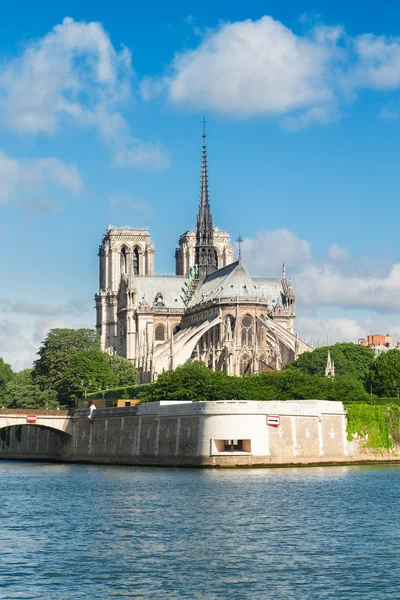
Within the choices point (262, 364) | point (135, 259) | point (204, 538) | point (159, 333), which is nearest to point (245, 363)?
point (262, 364)

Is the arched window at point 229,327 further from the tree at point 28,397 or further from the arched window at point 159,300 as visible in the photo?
the arched window at point 159,300

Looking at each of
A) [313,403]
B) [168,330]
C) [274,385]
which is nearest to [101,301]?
[168,330]

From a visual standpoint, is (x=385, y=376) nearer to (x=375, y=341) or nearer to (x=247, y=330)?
(x=247, y=330)

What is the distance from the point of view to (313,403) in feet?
272

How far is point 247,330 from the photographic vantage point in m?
139

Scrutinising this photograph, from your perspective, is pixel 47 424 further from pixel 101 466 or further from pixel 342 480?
pixel 342 480

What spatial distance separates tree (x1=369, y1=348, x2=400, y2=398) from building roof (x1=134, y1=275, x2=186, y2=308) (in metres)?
46.5

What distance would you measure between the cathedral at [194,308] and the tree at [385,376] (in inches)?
682

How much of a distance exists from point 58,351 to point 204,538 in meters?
92.8

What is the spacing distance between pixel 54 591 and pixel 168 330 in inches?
4875

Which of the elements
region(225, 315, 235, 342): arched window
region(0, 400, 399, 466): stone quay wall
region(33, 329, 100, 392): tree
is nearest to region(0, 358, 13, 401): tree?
region(33, 329, 100, 392): tree

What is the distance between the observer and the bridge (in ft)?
343

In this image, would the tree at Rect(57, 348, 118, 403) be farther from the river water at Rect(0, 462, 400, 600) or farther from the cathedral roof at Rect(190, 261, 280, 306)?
the river water at Rect(0, 462, 400, 600)

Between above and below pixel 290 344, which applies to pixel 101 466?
below
